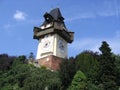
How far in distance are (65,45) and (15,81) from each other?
13940mm

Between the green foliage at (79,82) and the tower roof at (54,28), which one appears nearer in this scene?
the green foliage at (79,82)

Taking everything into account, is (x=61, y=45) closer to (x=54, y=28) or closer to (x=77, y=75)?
(x=54, y=28)

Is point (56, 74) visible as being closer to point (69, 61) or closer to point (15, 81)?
point (69, 61)

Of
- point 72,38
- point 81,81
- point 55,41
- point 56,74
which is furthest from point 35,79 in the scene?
point 72,38

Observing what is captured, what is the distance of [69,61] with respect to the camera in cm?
4406

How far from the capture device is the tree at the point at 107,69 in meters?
36.7

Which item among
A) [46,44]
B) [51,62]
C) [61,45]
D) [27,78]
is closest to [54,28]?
[46,44]

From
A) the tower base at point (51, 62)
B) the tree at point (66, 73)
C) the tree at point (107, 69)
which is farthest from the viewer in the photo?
the tower base at point (51, 62)

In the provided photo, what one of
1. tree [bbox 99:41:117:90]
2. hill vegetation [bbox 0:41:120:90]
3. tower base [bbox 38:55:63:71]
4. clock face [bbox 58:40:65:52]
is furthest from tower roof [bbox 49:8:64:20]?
tree [bbox 99:41:117:90]

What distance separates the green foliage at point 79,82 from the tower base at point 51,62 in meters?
15.2

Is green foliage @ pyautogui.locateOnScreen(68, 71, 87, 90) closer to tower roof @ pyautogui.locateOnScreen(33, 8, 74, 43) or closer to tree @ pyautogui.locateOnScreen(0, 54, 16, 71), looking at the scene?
tree @ pyautogui.locateOnScreen(0, 54, 16, 71)

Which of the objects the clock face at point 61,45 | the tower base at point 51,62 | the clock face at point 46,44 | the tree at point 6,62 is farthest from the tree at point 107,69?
the tree at point 6,62

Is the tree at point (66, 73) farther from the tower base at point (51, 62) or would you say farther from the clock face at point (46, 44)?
the clock face at point (46, 44)

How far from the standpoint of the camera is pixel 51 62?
5434 centimetres
